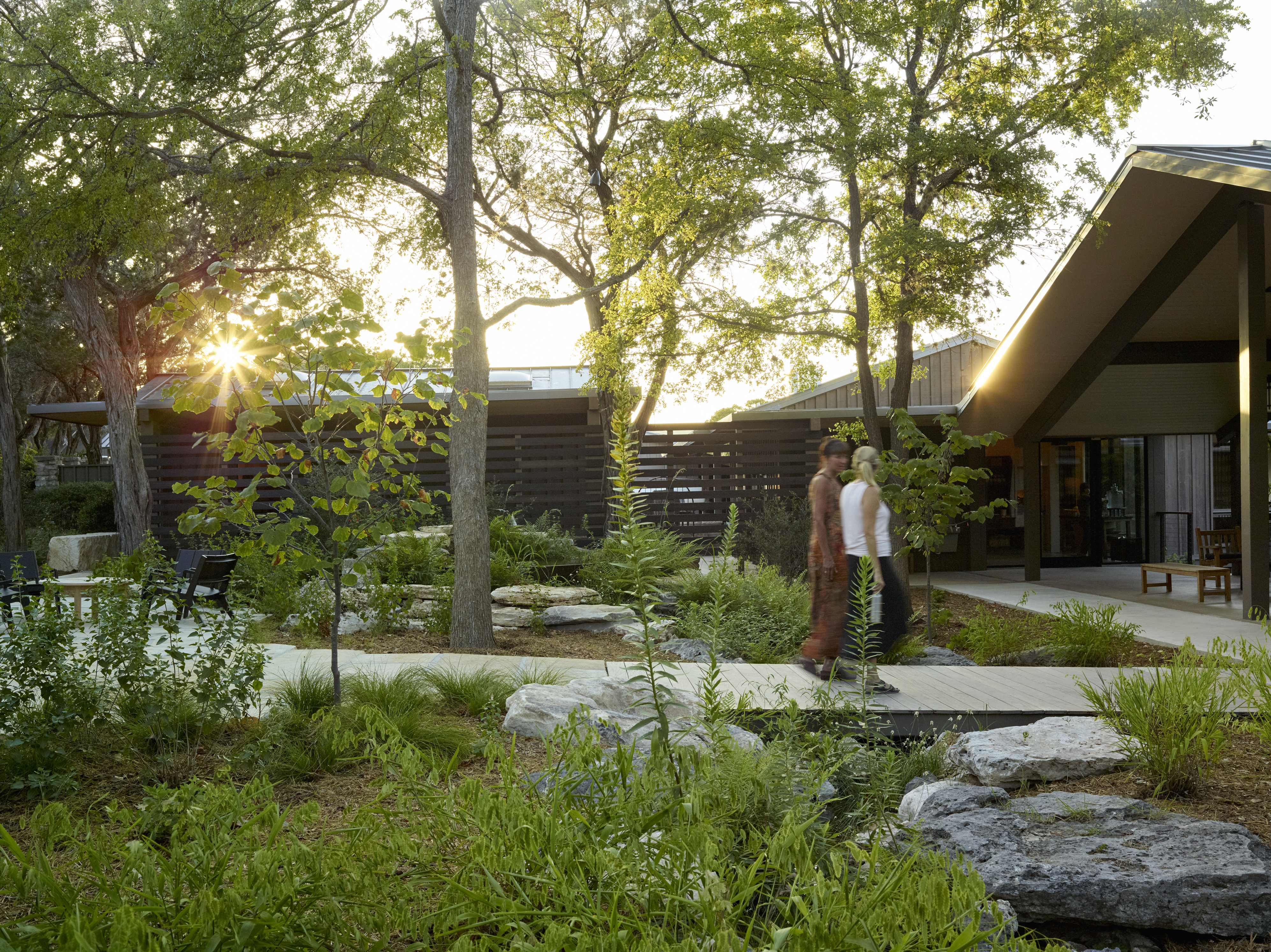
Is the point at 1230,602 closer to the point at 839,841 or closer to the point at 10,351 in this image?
the point at 839,841

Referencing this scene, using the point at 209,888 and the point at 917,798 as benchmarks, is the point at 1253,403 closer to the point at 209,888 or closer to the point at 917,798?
the point at 917,798

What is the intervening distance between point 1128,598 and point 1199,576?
908mm

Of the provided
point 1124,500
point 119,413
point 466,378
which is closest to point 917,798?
point 466,378

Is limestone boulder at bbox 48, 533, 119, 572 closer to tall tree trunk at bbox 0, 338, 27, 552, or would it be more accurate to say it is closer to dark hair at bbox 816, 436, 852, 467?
tall tree trunk at bbox 0, 338, 27, 552

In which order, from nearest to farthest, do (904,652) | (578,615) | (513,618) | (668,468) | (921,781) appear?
1. (921,781)
2. (904,652)
3. (578,615)
4. (513,618)
5. (668,468)

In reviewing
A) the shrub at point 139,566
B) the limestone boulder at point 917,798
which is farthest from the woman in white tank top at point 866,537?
the shrub at point 139,566

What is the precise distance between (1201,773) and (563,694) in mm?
2873

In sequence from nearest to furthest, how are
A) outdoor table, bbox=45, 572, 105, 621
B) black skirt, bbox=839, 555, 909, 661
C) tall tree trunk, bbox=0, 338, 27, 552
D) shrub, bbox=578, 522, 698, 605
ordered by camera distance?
black skirt, bbox=839, 555, 909, 661 < outdoor table, bbox=45, 572, 105, 621 < shrub, bbox=578, 522, 698, 605 < tall tree trunk, bbox=0, 338, 27, 552

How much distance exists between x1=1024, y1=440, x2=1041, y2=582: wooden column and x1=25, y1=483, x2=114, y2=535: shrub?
1621 centimetres

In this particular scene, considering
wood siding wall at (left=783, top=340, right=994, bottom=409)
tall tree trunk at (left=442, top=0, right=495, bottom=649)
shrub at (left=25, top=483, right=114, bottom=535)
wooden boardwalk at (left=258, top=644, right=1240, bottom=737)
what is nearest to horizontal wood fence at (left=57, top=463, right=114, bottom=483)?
shrub at (left=25, top=483, right=114, bottom=535)

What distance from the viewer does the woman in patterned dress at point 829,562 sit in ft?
19.7

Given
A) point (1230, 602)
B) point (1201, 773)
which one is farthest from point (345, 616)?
point (1230, 602)

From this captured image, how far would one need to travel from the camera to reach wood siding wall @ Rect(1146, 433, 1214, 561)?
15.7m

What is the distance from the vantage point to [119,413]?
1560 centimetres
